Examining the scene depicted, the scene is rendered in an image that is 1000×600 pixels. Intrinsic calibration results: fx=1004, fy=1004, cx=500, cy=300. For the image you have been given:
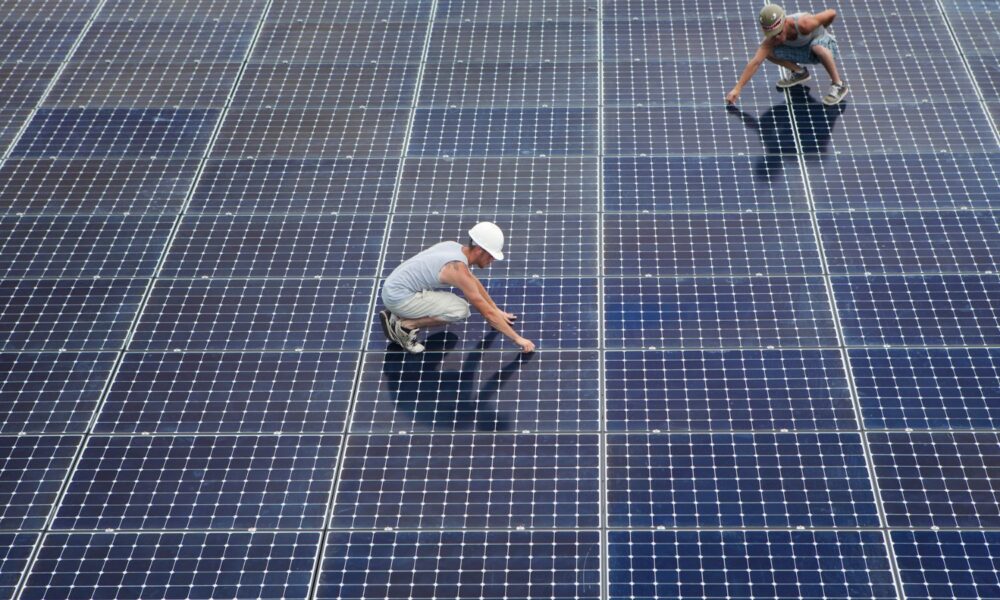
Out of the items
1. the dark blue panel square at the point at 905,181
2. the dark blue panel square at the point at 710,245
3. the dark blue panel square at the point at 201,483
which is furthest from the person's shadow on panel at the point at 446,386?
the dark blue panel square at the point at 905,181

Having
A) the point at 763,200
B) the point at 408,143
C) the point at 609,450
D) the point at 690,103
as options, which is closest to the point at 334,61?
the point at 408,143

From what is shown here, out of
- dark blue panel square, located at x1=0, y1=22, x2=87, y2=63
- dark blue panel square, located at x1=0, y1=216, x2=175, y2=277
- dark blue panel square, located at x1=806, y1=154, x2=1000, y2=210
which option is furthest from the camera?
dark blue panel square, located at x1=0, y1=22, x2=87, y2=63

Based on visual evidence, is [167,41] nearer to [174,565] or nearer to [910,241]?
[174,565]

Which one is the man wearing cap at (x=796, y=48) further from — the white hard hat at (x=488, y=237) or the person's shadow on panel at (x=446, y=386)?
the person's shadow on panel at (x=446, y=386)

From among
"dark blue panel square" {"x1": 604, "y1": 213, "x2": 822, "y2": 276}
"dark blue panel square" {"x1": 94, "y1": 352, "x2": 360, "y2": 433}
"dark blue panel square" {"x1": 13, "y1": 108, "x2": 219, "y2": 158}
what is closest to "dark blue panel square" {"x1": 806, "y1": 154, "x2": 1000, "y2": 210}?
"dark blue panel square" {"x1": 604, "y1": 213, "x2": 822, "y2": 276}

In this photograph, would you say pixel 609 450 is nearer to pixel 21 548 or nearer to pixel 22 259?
pixel 21 548

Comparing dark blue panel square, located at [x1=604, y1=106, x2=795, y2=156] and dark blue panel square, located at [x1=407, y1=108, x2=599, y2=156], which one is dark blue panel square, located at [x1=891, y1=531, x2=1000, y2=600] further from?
dark blue panel square, located at [x1=407, y1=108, x2=599, y2=156]
